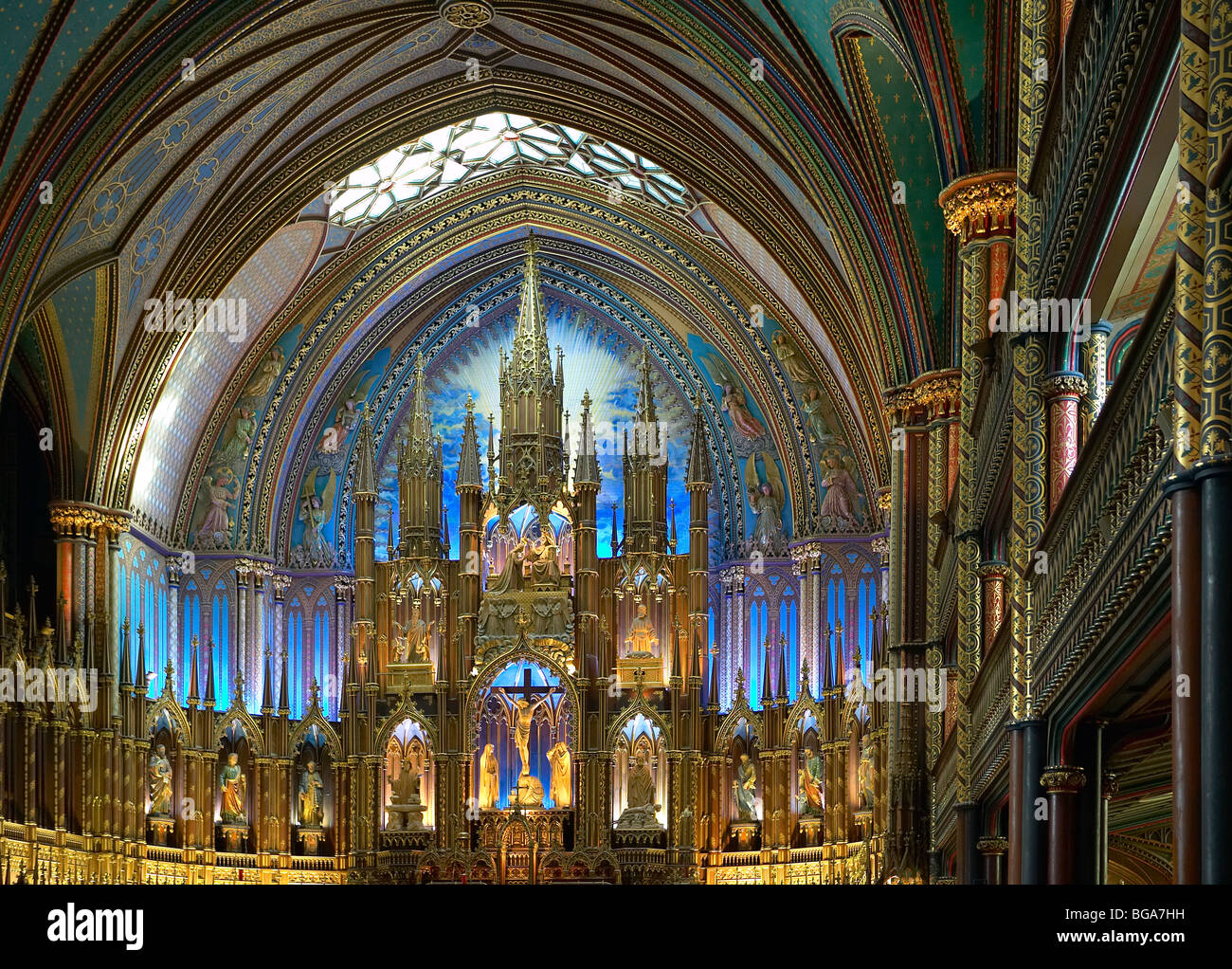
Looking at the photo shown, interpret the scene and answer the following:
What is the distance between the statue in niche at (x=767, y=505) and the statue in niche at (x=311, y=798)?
8441 mm

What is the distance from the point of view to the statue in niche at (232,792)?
92.4ft

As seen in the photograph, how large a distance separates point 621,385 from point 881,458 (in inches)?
274

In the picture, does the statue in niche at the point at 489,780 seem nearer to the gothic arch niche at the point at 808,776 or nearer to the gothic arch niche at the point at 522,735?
the gothic arch niche at the point at 522,735

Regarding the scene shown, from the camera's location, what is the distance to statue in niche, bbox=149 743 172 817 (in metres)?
26.8

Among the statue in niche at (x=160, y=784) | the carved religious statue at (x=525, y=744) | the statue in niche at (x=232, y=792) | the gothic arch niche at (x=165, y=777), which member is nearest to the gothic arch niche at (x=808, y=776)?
the carved religious statue at (x=525, y=744)

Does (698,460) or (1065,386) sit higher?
(698,460)

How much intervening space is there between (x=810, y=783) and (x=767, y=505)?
18.4 feet

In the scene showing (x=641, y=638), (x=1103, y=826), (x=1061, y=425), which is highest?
(x=1061, y=425)

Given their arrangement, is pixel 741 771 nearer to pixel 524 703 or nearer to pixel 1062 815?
pixel 524 703

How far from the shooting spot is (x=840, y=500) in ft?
95.8

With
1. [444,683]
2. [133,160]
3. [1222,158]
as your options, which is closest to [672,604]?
[444,683]

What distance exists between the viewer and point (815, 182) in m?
23.8

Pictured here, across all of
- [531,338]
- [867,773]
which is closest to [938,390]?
[867,773]
